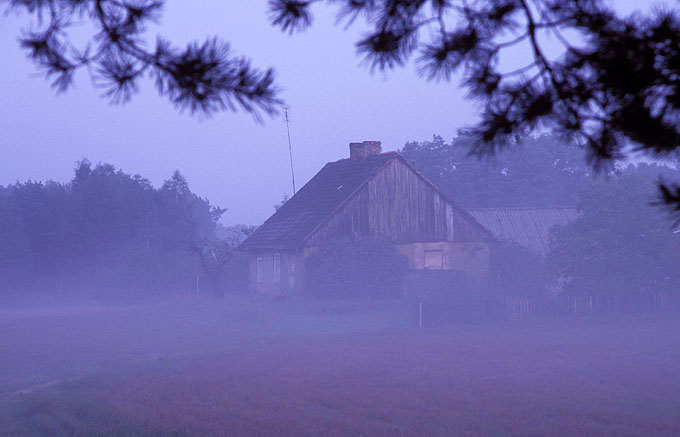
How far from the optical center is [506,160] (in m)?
66.4

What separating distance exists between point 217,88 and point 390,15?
1.51 m

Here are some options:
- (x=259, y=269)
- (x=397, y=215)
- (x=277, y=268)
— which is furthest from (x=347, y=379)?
(x=259, y=269)

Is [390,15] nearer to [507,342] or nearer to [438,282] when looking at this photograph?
[507,342]

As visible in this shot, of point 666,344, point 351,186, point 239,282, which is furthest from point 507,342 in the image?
point 239,282

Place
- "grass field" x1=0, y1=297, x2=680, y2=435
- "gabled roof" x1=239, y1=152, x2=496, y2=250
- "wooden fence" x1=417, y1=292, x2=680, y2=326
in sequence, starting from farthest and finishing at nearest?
"gabled roof" x1=239, y1=152, x2=496, y2=250 < "wooden fence" x1=417, y1=292, x2=680, y2=326 < "grass field" x1=0, y1=297, x2=680, y2=435

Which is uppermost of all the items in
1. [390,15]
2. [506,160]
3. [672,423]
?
[506,160]

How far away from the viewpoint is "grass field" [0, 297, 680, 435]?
11398 mm

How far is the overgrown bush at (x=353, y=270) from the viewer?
33.6 meters

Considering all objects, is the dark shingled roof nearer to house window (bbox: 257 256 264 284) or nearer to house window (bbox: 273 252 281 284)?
house window (bbox: 273 252 281 284)

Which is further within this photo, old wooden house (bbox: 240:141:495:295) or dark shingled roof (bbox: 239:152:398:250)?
dark shingled roof (bbox: 239:152:398:250)

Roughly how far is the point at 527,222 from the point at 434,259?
42.4 feet

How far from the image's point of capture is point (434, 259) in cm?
3738

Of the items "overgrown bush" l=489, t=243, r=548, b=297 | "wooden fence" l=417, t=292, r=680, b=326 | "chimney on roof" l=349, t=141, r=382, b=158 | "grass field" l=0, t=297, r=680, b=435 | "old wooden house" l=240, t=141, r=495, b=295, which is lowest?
"grass field" l=0, t=297, r=680, b=435

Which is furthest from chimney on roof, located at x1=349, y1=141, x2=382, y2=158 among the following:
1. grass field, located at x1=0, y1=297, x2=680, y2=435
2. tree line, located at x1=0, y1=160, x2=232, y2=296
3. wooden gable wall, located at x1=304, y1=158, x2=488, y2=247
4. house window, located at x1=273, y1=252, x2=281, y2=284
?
grass field, located at x1=0, y1=297, x2=680, y2=435
